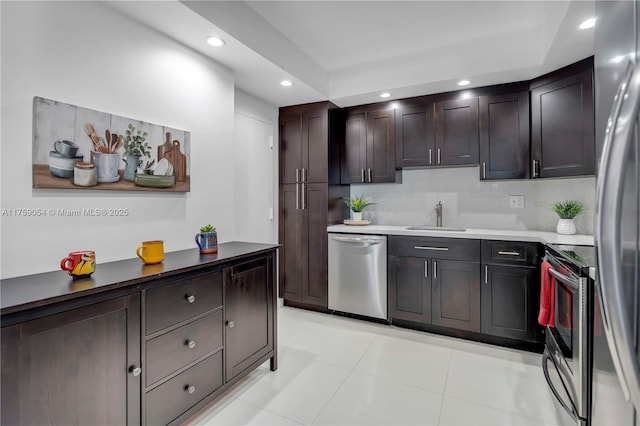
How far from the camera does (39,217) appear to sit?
157 centimetres

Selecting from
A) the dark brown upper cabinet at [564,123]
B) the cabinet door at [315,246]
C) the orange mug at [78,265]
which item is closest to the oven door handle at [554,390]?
the dark brown upper cabinet at [564,123]

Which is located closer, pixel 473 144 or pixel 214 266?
pixel 214 266

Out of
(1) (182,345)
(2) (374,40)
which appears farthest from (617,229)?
(2) (374,40)

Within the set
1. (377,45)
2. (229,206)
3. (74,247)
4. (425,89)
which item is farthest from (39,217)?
(425,89)

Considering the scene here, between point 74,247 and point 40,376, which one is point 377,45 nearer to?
point 74,247

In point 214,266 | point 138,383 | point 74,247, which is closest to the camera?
point 138,383

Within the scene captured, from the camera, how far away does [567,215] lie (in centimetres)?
276

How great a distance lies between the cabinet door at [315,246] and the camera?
359 centimetres

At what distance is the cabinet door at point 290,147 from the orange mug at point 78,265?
251cm

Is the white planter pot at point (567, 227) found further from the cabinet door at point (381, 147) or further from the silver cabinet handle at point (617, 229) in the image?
the silver cabinet handle at point (617, 229)

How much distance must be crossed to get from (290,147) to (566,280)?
2.90 meters

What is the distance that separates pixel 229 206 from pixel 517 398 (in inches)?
97.3

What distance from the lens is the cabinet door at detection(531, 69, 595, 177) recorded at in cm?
→ 247

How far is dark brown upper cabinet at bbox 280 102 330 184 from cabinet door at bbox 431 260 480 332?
5.10ft
